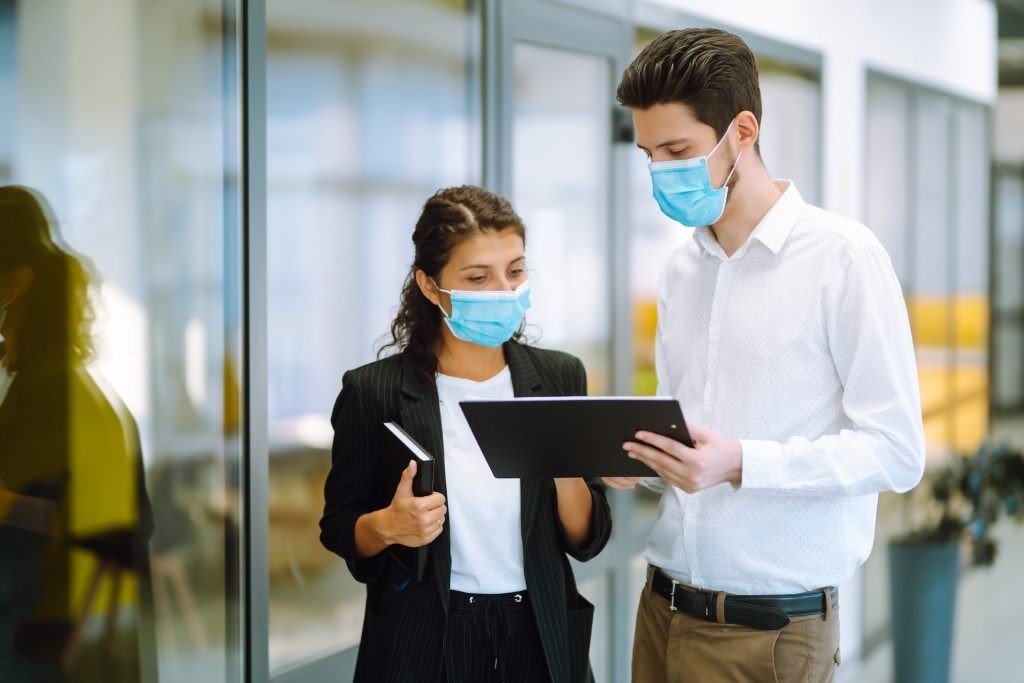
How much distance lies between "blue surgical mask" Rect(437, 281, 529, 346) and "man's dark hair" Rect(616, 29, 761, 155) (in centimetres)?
39

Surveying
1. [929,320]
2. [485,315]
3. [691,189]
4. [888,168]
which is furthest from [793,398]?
[929,320]

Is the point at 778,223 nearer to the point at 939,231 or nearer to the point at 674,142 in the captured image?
the point at 674,142

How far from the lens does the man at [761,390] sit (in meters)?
1.69

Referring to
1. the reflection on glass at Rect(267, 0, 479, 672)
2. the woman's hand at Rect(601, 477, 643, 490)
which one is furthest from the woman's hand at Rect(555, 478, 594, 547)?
the reflection on glass at Rect(267, 0, 479, 672)

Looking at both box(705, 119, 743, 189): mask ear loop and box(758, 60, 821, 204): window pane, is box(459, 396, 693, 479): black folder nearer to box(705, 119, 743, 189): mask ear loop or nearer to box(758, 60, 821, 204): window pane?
box(705, 119, 743, 189): mask ear loop

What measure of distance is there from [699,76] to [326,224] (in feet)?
3.55

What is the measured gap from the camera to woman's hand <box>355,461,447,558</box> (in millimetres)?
1711

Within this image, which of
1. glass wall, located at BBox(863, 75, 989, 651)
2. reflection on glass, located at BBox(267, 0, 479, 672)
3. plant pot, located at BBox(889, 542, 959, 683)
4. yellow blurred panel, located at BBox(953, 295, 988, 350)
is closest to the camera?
reflection on glass, located at BBox(267, 0, 479, 672)

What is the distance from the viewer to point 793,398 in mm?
1779

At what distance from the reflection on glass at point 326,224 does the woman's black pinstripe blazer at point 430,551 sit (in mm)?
586

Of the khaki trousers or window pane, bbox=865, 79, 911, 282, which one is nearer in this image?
the khaki trousers

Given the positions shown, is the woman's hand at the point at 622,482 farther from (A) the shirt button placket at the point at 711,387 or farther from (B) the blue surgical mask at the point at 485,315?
(B) the blue surgical mask at the point at 485,315

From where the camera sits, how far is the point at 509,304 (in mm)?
1915

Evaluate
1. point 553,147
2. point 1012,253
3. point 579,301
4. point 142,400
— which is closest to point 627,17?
point 553,147
